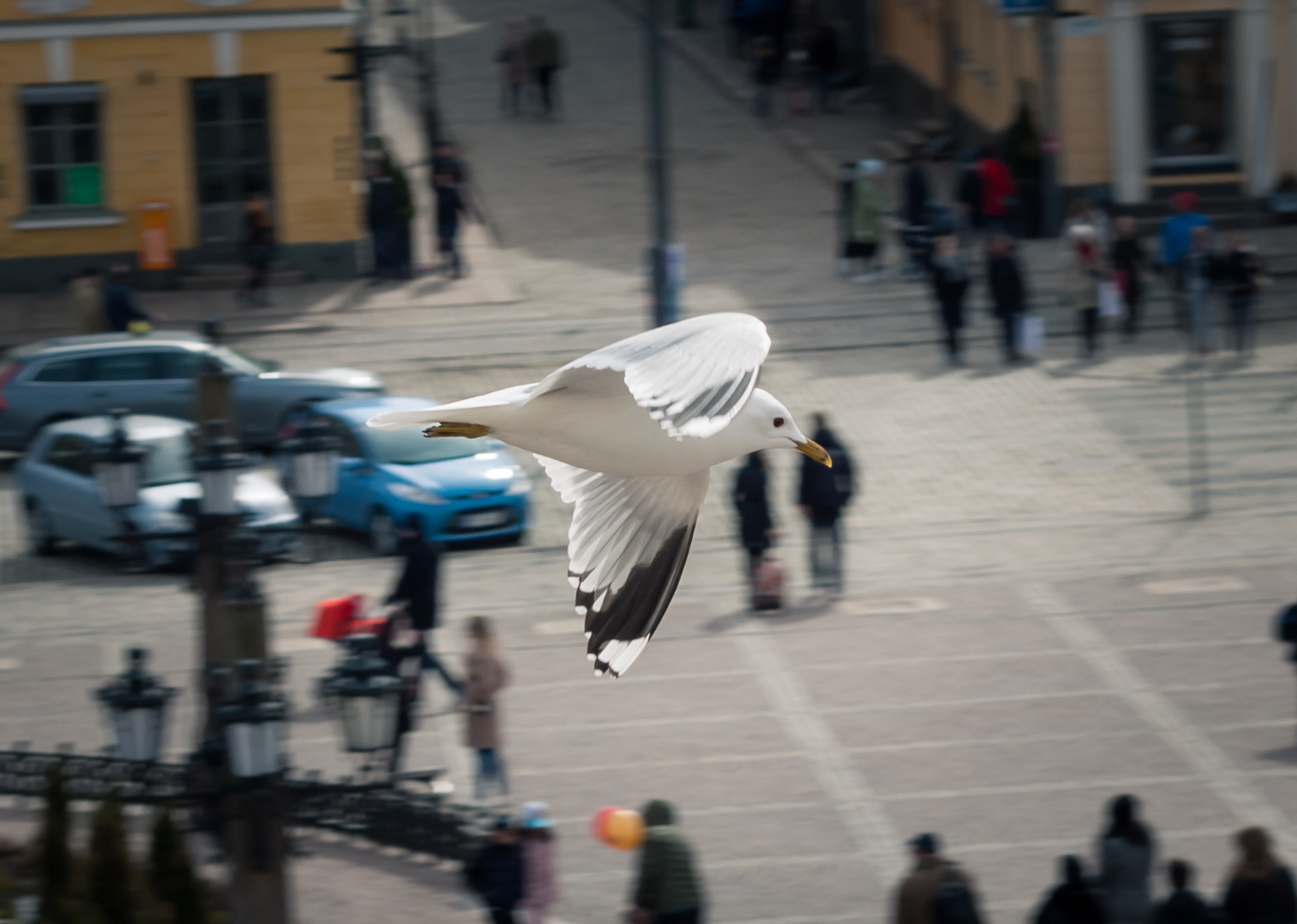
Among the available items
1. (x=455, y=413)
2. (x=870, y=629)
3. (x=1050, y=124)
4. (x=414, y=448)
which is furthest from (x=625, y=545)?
(x=1050, y=124)

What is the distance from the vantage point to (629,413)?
7609mm

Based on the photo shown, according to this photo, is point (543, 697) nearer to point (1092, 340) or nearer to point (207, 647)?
point (207, 647)

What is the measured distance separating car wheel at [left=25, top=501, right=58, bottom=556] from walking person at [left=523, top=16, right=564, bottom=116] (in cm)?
2052

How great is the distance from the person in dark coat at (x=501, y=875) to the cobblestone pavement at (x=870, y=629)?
1.58 meters

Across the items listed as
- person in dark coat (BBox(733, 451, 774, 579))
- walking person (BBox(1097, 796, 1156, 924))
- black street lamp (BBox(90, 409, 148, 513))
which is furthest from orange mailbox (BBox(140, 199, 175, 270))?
walking person (BBox(1097, 796, 1156, 924))

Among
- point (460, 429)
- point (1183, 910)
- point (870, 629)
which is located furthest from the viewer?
point (870, 629)

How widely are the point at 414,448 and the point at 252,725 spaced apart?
411 inches

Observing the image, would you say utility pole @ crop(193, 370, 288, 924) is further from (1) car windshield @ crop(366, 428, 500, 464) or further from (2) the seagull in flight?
(1) car windshield @ crop(366, 428, 500, 464)

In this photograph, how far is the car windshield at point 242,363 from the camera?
944 inches

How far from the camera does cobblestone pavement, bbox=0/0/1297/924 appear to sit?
614 inches

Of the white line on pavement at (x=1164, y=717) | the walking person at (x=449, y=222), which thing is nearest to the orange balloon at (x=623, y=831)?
the white line on pavement at (x=1164, y=717)

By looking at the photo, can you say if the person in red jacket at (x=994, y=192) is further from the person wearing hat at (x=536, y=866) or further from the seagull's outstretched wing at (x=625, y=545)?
the seagull's outstretched wing at (x=625, y=545)

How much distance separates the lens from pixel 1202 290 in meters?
25.0

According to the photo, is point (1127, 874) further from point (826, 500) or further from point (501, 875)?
point (826, 500)
